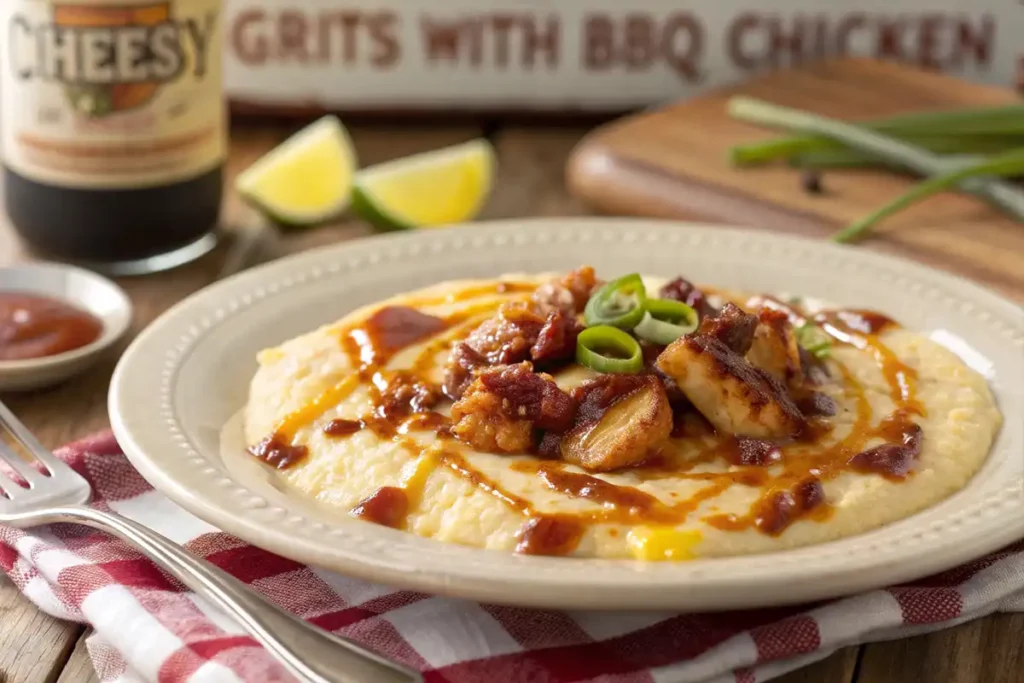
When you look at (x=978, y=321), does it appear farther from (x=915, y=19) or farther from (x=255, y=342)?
(x=915, y=19)

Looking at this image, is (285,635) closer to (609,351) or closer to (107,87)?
(609,351)

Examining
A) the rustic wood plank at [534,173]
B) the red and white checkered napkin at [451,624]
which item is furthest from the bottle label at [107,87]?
the red and white checkered napkin at [451,624]

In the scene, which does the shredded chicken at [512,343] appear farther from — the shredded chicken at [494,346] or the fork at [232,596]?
the fork at [232,596]

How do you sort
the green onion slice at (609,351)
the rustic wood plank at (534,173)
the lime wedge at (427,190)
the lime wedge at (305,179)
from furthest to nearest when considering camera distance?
the rustic wood plank at (534,173) → the lime wedge at (305,179) → the lime wedge at (427,190) → the green onion slice at (609,351)

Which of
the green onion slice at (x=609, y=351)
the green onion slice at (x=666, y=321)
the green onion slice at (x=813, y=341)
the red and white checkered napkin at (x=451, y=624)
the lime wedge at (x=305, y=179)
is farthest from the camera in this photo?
the lime wedge at (x=305, y=179)

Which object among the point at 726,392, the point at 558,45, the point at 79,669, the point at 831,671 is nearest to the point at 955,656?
the point at 831,671

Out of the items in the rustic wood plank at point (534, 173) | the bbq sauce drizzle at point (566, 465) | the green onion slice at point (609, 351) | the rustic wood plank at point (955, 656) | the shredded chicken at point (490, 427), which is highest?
the green onion slice at point (609, 351)

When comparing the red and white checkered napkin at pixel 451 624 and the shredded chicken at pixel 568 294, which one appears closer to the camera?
the red and white checkered napkin at pixel 451 624

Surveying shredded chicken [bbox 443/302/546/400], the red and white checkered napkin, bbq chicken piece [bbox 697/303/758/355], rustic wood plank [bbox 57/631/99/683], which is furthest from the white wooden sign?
rustic wood plank [bbox 57/631/99/683]
